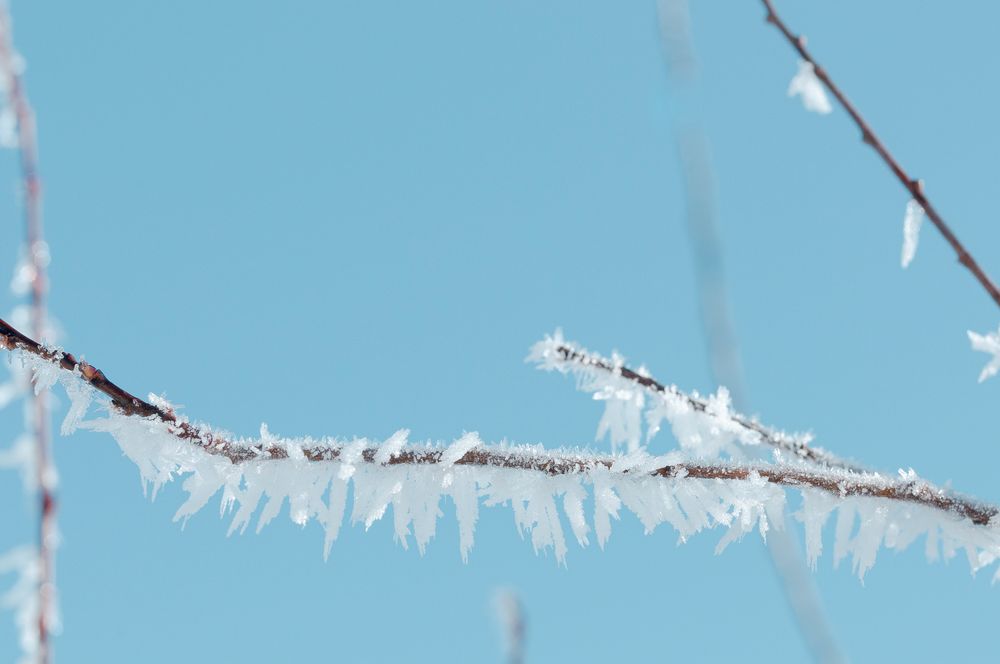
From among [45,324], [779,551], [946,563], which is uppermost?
[45,324]

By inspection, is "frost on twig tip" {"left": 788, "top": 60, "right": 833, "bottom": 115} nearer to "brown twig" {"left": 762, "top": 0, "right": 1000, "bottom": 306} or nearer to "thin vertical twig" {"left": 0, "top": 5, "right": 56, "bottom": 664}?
"brown twig" {"left": 762, "top": 0, "right": 1000, "bottom": 306}

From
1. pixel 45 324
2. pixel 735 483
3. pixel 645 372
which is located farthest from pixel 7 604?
pixel 735 483

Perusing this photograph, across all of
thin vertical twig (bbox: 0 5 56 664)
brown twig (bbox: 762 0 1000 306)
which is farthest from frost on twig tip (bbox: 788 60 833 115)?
thin vertical twig (bbox: 0 5 56 664)

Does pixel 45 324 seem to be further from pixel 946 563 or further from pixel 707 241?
pixel 946 563

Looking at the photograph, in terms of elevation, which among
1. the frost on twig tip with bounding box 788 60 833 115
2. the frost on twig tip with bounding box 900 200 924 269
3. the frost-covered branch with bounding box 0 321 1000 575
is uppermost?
the frost on twig tip with bounding box 788 60 833 115

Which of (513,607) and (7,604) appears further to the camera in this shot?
(513,607)

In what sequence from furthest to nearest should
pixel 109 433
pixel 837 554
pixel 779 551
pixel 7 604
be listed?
pixel 7 604 < pixel 779 551 < pixel 837 554 < pixel 109 433

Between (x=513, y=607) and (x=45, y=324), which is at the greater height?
(x=45, y=324)
